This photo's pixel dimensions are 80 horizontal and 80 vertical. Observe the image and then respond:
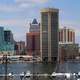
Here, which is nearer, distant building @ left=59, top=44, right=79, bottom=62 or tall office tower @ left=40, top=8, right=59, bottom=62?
distant building @ left=59, top=44, right=79, bottom=62

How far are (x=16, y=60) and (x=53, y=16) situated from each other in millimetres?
13300

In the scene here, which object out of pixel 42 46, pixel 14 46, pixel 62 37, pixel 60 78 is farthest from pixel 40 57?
pixel 60 78

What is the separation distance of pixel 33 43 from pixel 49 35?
2855 millimetres

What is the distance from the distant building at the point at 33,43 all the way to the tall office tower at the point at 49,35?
3.39 feet

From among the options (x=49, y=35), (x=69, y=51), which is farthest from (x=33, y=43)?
(x=69, y=51)

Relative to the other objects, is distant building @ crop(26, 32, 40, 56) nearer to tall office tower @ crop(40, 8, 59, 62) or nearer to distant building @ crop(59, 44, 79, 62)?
tall office tower @ crop(40, 8, 59, 62)

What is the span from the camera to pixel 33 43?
61062 mm

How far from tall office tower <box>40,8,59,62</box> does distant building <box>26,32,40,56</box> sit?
1032mm

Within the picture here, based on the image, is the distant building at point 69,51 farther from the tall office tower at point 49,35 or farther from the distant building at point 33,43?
the distant building at point 33,43

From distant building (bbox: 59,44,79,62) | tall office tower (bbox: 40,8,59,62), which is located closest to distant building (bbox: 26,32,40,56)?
tall office tower (bbox: 40,8,59,62)

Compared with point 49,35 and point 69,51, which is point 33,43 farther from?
point 69,51

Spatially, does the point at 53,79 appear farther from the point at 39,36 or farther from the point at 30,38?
the point at 39,36

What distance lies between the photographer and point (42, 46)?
61.3m

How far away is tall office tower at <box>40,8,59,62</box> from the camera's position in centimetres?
5888
